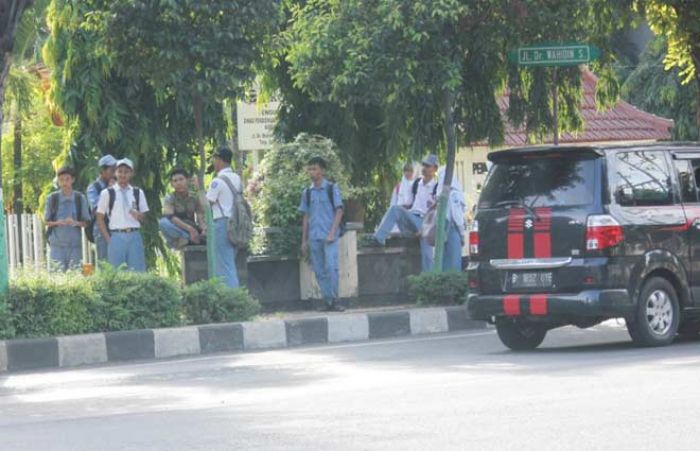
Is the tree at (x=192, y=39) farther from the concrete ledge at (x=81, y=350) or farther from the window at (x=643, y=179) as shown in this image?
the window at (x=643, y=179)

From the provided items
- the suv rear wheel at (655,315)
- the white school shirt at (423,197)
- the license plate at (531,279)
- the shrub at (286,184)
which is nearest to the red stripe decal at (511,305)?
the license plate at (531,279)

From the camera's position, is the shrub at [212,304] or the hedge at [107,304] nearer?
the hedge at [107,304]

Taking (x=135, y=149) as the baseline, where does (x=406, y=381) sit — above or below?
below

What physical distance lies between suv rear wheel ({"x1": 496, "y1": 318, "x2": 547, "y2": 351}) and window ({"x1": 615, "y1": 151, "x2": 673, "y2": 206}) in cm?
148

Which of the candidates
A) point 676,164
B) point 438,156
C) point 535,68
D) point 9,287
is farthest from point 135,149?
point 676,164

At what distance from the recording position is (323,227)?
17.0m

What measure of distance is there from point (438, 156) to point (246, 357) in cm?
756

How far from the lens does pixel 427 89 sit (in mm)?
17312

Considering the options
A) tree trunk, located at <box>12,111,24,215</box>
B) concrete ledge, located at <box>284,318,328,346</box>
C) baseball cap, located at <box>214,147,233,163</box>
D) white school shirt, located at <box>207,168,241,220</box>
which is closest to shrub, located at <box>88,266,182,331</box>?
concrete ledge, located at <box>284,318,328,346</box>

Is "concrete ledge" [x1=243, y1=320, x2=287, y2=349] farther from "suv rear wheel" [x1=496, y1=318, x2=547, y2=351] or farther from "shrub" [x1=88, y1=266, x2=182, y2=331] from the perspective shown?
"suv rear wheel" [x1=496, y1=318, x2=547, y2=351]

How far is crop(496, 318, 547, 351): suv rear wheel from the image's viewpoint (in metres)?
13.5

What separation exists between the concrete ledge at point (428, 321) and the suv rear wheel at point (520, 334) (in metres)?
2.49

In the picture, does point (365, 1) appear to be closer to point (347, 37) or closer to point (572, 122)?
point (347, 37)

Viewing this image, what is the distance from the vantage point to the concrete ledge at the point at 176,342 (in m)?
14.4
